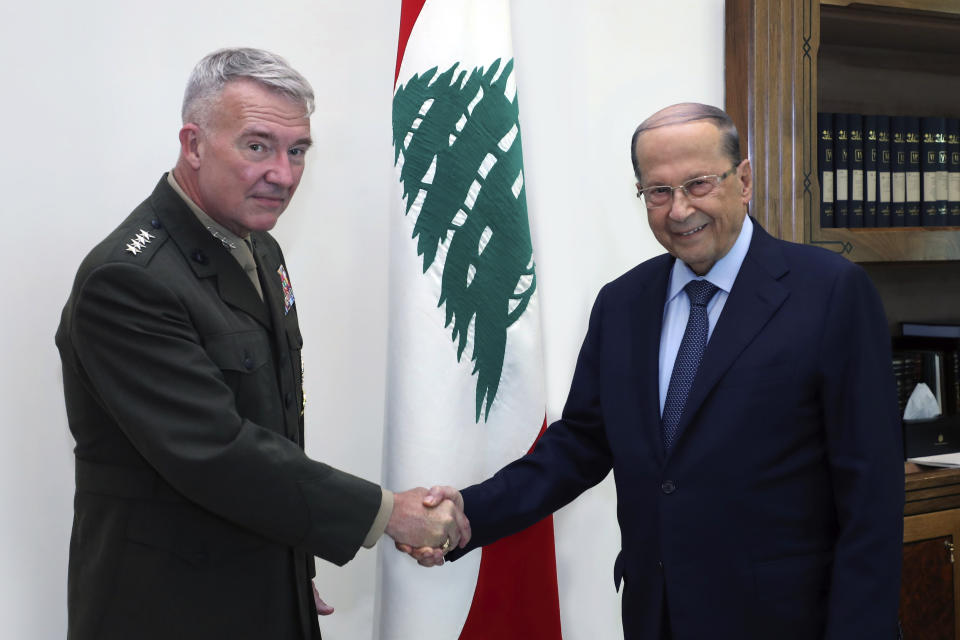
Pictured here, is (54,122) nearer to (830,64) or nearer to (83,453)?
(83,453)

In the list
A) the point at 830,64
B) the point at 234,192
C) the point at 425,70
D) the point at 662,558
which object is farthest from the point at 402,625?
the point at 830,64

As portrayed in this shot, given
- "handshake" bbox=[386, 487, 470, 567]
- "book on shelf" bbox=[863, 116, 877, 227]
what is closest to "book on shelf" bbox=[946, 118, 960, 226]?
"book on shelf" bbox=[863, 116, 877, 227]

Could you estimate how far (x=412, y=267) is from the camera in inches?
77.3

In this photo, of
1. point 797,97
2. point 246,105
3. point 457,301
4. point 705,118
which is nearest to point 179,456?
point 246,105

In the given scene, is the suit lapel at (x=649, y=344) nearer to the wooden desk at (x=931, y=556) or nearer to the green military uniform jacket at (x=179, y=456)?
the green military uniform jacket at (x=179, y=456)

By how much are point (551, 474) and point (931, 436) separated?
1486mm

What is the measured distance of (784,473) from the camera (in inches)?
57.3

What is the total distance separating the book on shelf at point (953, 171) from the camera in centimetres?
271

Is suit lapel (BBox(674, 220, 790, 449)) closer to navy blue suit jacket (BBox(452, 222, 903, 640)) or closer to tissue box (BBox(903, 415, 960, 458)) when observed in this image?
navy blue suit jacket (BBox(452, 222, 903, 640))

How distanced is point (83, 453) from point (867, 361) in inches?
54.0

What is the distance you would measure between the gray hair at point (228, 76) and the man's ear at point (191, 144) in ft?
0.05

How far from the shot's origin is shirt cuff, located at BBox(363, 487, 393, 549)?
166 centimetres

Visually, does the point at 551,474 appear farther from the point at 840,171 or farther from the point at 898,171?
the point at 898,171

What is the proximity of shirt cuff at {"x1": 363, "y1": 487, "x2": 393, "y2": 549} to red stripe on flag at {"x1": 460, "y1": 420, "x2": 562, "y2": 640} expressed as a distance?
1.42 ft
